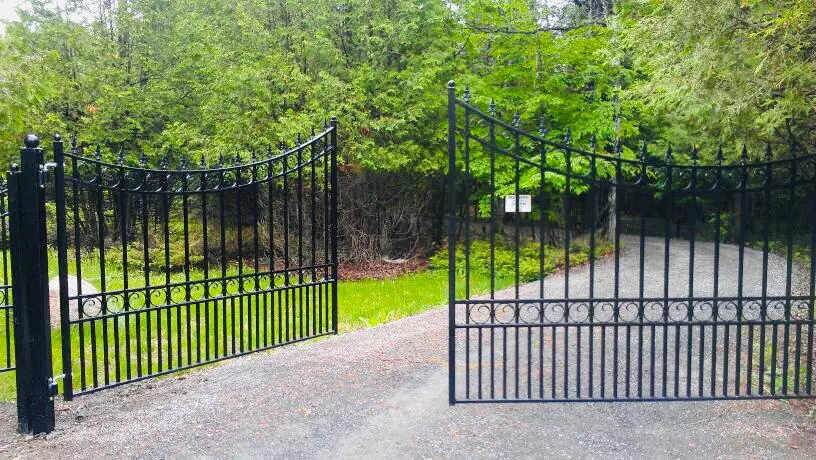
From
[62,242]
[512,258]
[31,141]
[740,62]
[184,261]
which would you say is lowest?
[512,258]

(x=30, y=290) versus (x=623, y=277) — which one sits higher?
(x=30, y=290)

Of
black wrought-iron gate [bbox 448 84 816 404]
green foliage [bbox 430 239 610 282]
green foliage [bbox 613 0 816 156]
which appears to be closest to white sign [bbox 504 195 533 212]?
black wrought-iron gate [bbox 448 84 816 404]

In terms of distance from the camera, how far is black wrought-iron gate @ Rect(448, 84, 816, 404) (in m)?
4.76

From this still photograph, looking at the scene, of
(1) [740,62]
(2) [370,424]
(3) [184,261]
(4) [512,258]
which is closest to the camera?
(2) [370,424]

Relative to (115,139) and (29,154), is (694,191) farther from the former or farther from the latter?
(115,139)

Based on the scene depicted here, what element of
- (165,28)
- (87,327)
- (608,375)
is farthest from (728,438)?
(165,28)

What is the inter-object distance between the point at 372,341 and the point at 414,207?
858cm

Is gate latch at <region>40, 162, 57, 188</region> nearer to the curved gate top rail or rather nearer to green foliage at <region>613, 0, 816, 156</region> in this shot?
the curved gate top rail

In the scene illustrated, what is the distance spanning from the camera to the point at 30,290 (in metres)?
4.65

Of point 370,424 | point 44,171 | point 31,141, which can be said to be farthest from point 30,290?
point 370,424

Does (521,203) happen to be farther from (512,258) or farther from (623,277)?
(512,258)

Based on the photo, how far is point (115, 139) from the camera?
16.4m

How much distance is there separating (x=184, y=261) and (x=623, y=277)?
799cm

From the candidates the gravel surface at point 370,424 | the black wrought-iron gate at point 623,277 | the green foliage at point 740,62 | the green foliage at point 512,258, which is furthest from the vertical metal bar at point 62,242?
the green foliage at point 512,258
